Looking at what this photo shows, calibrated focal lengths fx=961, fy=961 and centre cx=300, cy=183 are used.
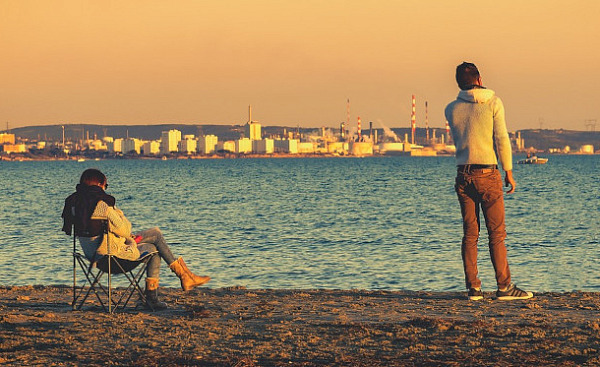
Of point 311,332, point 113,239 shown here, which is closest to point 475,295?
point 311,332

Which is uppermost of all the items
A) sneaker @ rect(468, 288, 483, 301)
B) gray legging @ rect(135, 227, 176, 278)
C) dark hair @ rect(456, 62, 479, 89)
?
dark hair @ rect(456, 62, 479, 89)

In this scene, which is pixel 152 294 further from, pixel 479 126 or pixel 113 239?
pixel 479 126

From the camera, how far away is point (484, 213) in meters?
9.69

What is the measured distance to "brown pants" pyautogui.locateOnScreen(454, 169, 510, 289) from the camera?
9578 mm

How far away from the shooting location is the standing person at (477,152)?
9477 millimetres

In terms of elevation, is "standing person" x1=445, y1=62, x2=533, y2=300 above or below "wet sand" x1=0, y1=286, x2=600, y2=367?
above

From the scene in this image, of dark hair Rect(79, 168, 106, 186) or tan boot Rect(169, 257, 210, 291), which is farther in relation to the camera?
tan boot Rect(169, 257, 210, 291)

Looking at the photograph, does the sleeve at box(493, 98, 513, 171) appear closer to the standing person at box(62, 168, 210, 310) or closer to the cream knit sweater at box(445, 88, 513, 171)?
the cream knit sweater at box(445, 88, 513, 171)

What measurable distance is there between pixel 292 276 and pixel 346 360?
11.7 m

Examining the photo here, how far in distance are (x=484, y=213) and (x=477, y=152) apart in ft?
2.08

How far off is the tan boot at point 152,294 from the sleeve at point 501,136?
3605 millimetres

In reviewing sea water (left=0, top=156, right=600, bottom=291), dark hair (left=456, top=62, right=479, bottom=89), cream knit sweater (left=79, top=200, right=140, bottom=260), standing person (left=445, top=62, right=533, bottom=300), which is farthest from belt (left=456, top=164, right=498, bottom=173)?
sea water (left=0, top=156, right=600, bottom=291)

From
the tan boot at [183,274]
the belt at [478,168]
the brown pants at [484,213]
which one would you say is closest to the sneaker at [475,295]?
the brown pants at [484,213]

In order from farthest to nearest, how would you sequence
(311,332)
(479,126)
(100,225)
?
(479,126)
(100,225)
(311,332)
